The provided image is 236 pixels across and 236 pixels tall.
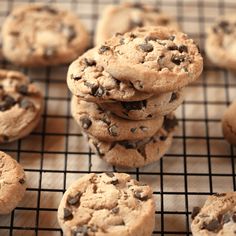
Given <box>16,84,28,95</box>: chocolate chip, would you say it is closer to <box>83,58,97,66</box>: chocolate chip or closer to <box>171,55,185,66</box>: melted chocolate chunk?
<box>83,58,97,66</box>: chocolate chip

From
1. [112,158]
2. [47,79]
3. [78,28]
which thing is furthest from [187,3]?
[112,158]

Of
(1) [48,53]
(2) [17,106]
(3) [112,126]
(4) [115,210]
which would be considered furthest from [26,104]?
(4) [115,210]

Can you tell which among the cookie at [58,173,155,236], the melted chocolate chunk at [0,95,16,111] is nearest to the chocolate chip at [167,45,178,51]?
the cookie at [58,173,155,236]

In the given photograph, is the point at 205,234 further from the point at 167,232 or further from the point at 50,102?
the point at 50,102

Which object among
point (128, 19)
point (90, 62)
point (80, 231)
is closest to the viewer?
point (80, 231)

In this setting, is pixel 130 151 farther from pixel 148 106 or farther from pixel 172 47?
pixel 172 47

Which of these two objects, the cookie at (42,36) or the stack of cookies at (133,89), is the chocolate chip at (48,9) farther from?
the stack of cookies at (133,89)
